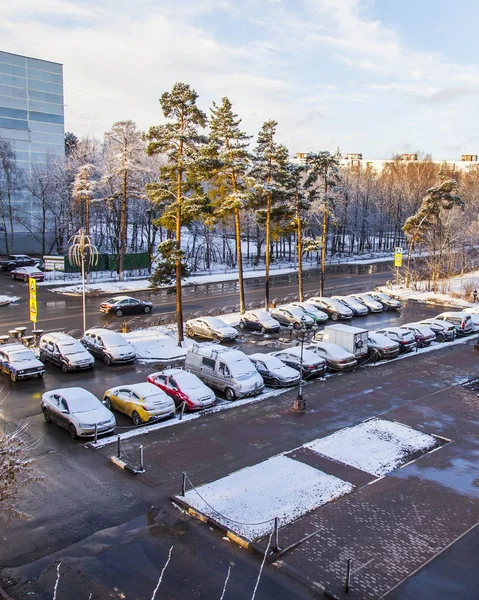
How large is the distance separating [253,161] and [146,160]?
3559 cm

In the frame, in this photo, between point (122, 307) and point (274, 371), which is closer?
point (274, 371)

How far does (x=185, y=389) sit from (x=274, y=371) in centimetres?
477

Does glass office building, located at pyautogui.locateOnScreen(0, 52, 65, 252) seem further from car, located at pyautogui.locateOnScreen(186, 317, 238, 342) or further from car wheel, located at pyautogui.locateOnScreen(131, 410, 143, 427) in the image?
car wheel, located at pyautogui.locateOnScreen(131, 410, 143, 427)

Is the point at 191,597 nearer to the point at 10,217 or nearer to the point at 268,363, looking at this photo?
the point at 268,363

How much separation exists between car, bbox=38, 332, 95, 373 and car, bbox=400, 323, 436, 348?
59.2 ft

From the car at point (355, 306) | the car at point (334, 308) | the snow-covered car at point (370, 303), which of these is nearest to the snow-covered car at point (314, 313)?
the car at point (334, 308)

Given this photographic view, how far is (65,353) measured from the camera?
25.3 m

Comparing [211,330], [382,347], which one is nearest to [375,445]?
[382,347]

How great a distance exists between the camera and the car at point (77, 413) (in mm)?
17547

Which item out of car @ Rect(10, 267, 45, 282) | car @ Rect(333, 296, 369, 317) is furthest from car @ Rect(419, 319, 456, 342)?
car @ Rect(10, 267, 45, 282)

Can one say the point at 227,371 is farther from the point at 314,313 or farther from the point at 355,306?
the point at 355,306

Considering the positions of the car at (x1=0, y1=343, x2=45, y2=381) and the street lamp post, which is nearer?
the car at (x1=0, y1=343, x2=45, y2=381)

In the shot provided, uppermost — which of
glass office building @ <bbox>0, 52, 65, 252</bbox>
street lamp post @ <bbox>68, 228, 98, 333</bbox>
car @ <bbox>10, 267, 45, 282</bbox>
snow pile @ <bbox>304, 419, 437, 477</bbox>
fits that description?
glass office building @ <bbox>0, 52, 65, 252</bbox>

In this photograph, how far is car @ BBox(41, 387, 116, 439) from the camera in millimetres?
17547
